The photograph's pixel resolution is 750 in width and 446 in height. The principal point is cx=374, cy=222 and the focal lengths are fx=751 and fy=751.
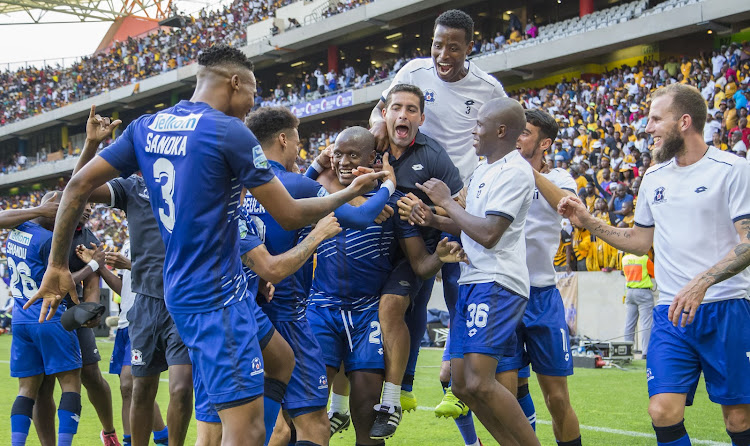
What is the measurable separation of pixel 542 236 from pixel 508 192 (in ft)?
3.57

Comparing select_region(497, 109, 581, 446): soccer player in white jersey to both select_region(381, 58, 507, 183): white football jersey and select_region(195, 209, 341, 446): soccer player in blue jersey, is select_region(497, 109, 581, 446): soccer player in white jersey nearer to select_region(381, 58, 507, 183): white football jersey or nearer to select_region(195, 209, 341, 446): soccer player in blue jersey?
select_region(381, 58, 507, 183): white football jersey

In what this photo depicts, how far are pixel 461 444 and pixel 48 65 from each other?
58962 millimetres

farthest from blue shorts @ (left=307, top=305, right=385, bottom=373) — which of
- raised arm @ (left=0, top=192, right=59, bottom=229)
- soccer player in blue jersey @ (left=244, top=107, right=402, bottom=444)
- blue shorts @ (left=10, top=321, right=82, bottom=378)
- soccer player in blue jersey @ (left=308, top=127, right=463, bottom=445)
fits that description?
blue shorts @ (left=10, top=321, right=82, bottom=378)

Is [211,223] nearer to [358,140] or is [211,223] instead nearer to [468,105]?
[358,140]

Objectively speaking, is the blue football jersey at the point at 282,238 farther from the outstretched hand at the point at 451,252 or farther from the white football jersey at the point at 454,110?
the white football jersey at the point at 454,110

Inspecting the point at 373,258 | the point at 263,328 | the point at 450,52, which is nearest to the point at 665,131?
the point at 450,52

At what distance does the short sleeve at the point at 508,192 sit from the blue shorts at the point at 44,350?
3906 millimetres

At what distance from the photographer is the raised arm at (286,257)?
4035mm

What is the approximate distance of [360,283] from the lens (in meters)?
5.14

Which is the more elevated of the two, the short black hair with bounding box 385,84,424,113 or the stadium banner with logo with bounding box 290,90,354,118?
the stadium banner with logo with bounding box 290,90,354,118

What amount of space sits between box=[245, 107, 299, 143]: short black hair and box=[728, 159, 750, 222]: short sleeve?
2.67 m

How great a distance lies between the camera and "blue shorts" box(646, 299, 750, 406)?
4277mm

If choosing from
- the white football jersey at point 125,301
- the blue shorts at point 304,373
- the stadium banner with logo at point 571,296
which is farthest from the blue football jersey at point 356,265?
the stadium banner with logo at point 571,296

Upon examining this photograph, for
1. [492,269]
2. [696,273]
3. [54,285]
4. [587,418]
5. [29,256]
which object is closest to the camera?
[54,285]
